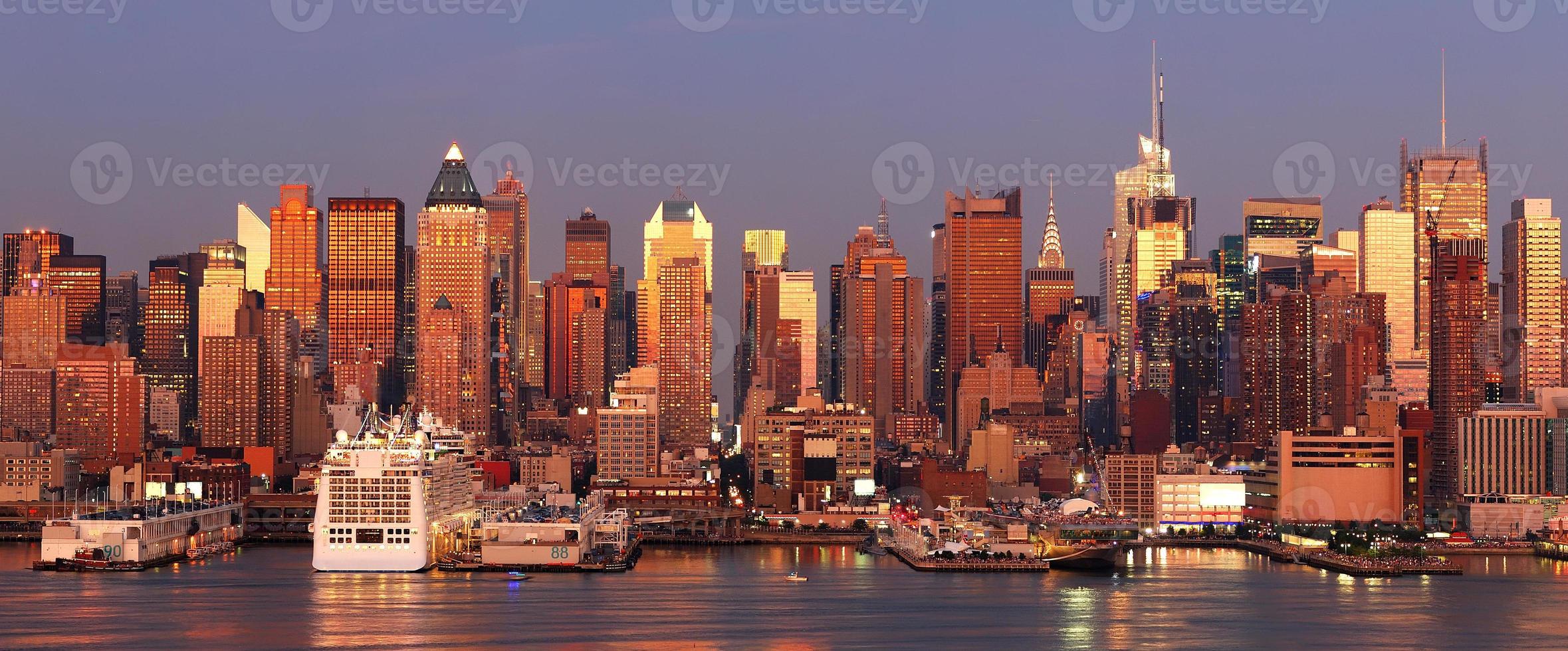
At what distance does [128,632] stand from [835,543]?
45.7 metres

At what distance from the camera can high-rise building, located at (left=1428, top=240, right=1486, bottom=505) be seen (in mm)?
125375

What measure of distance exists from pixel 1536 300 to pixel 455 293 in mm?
82986

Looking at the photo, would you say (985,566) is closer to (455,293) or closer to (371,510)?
(371,510)

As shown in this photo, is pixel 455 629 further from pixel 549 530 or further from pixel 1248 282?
pixel 1248 282

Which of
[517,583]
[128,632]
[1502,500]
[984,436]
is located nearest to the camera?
[128,632]

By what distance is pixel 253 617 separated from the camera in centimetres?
5603

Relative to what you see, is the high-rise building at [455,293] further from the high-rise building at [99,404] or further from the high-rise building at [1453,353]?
the high-rise building at [1453,353]

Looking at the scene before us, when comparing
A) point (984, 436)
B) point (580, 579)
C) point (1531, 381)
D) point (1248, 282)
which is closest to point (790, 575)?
point (580, 579)

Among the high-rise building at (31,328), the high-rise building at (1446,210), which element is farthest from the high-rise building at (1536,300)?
the high-rise building at (31,328)

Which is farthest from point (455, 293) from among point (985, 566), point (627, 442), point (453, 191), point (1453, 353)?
point (985, 566)

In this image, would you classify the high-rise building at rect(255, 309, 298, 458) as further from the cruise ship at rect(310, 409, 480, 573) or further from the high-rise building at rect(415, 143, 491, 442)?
the cruise ship at rect(310, 409, 480, 573)

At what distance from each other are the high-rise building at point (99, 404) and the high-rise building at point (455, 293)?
81.5 feet

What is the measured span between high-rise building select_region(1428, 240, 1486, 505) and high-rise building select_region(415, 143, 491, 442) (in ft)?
223

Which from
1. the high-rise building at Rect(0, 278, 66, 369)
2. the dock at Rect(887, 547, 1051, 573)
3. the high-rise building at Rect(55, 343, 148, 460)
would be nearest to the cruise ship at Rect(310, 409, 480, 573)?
the dock at Rect(887, 547, 1051, 573)
